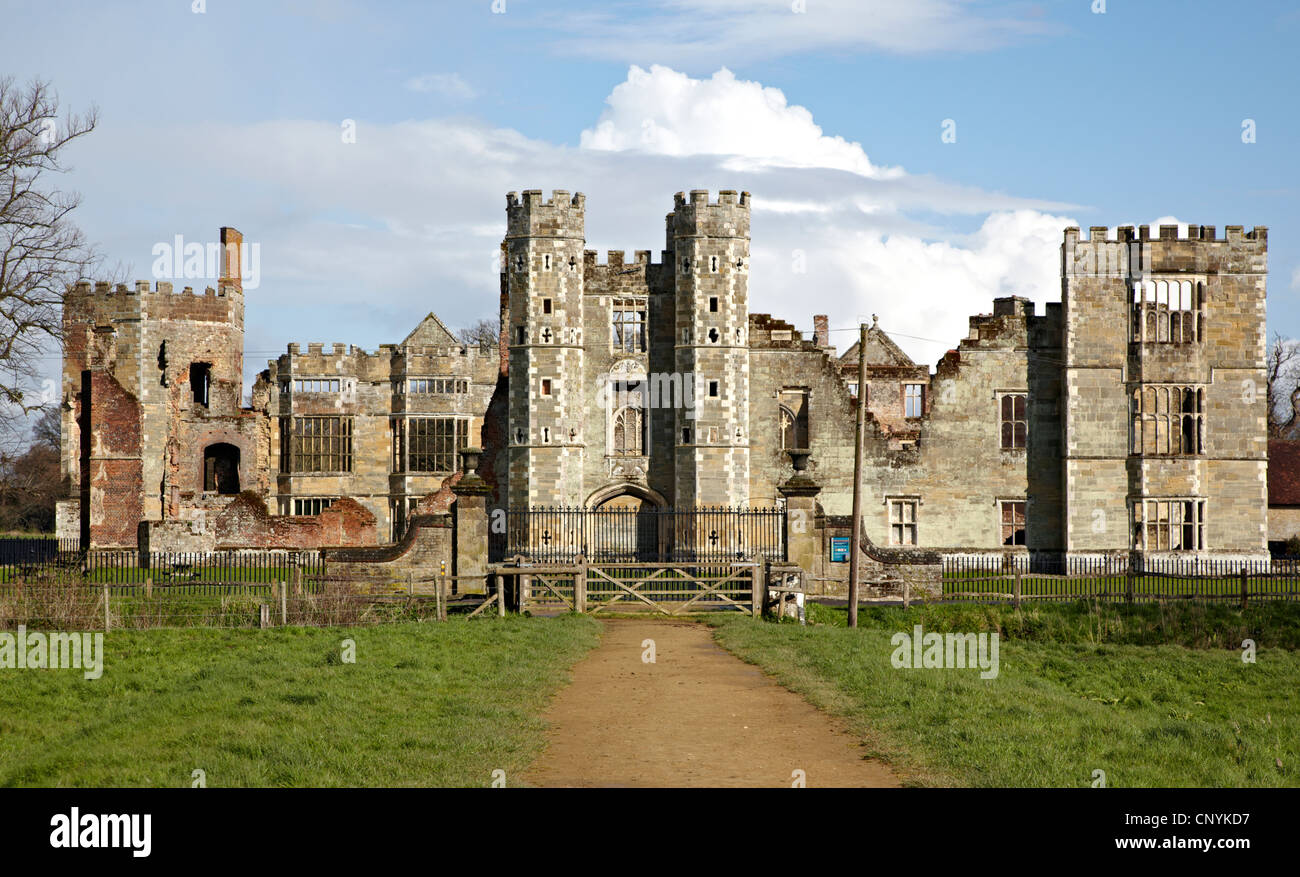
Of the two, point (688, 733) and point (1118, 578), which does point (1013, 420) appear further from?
point (688, 733)

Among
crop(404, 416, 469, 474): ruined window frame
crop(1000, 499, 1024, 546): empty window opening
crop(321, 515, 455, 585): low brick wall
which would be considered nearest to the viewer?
crop(321, 515, 455, 585): low brick wall

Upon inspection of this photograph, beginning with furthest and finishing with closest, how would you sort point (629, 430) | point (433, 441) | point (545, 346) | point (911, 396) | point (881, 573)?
point (433, 441), point (911, 396), point (629, 430), point (545, 346), point (881, 573)

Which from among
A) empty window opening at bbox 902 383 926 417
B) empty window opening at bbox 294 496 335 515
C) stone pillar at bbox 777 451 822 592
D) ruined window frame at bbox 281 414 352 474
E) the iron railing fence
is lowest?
the iron railing fence

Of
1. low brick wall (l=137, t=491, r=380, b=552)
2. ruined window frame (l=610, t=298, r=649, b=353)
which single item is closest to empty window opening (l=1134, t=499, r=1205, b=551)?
ruined window frame (l=610, t=298, r=649, b=353)

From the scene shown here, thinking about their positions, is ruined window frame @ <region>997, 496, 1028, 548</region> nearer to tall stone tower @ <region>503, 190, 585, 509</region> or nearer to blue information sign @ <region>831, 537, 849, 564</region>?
blue information sign @ <region>831, 537, 849, 564</region>

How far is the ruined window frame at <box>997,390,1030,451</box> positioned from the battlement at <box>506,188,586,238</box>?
1476 cm

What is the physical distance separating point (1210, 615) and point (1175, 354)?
1688cm

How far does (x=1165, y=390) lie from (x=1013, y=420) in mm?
4677

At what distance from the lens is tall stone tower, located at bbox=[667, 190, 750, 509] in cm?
4172

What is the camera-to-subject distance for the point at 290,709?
13.9 meters

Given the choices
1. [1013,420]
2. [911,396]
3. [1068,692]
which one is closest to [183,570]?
[1013,420]

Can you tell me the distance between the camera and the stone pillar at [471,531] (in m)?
28.4

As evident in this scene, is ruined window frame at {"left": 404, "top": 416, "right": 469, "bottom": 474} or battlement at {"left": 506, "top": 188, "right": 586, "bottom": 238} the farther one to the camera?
ruined window frame at {"left": 404, "top": 416, "right": 469, "bottom": 474}
